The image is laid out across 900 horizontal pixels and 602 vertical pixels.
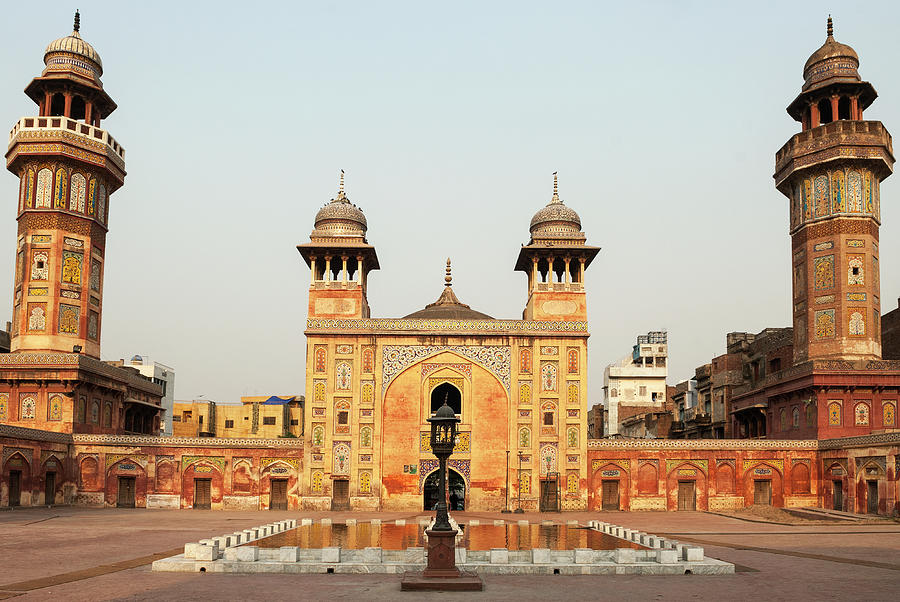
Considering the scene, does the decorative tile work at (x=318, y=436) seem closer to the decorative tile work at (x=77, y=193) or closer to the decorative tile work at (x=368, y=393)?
the decorative tile work at (x=368, y=393)

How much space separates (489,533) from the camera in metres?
27.0

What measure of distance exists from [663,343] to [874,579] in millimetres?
80616

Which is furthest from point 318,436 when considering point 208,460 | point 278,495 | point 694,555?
point 694,555

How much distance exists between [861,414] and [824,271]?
22.2 feet

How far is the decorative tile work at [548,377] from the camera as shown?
4225cm

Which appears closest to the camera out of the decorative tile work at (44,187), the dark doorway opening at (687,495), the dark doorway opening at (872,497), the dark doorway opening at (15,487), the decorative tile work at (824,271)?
the dark doorway opening at (872,497)

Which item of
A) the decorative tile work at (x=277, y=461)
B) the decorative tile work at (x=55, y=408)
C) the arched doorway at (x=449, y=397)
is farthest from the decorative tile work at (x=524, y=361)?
the decorative tile work at (x=55, y=408)

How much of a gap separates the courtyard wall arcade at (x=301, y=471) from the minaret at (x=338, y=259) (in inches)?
267

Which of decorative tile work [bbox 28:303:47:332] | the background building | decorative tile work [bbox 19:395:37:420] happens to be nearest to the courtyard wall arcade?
decorative tile work [bbox 19:395:37:420]

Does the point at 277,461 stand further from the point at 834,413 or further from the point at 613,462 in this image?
the point at 834,413

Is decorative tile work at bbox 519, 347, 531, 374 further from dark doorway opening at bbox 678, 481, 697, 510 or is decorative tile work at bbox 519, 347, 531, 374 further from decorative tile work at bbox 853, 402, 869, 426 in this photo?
decorative tile work at bbox 853, 402, 869, 426

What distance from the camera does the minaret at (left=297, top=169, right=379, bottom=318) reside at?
142 feet

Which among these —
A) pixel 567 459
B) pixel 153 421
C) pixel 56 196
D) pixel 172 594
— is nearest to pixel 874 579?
pixel 172 594

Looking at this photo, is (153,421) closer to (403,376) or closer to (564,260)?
(403,376)
